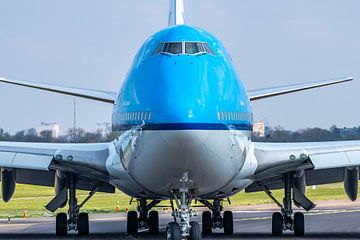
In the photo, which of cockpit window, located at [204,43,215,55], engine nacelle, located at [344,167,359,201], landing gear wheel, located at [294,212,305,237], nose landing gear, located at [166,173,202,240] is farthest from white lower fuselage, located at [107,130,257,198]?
engine nacelle, located at [344,167,359,201]

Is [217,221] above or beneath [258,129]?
beneath

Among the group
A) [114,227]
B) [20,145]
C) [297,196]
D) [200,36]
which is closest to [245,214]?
[114,227]

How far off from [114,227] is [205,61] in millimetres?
16457

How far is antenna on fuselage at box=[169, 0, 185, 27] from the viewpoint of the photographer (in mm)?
32384

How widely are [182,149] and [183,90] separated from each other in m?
1.32

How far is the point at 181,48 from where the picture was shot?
23812 millimetres

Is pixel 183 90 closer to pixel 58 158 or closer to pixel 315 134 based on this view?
pixel 58 158

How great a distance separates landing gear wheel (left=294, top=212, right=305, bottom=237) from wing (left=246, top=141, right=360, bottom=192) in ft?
4.44

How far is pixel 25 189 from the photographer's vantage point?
71688 millimetres

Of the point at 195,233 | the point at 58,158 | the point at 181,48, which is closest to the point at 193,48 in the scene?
the point at 181,48

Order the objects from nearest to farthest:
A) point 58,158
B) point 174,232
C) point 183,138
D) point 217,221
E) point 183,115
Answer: point 183,138
point 183,115
point 174,232
point 58,158
point 217,221

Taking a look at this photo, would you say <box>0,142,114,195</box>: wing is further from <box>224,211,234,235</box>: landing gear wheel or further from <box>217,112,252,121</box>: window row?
<box>224,211,234,235</box>: landing gear wheel

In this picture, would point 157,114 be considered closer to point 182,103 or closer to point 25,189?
point 182,103

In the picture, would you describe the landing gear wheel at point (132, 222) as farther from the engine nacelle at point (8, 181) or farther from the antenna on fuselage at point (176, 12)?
the antenna on fuselage at point (176, 12)
